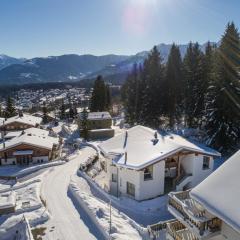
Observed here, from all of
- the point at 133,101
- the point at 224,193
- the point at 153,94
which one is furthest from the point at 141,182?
the point at 133,101

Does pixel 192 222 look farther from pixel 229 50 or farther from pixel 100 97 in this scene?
pixel 100 97

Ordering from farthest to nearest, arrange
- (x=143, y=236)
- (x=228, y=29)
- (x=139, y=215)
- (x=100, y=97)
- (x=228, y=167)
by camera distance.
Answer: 1. (x=100, y=97)
2. (x=228, y=29)
3. (x=139, y=215)
4. (x=143, y=236)
5. (x=228, y=167)

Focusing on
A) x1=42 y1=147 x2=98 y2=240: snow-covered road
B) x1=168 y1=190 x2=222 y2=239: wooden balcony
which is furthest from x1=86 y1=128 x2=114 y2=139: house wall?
x1=168 y1=190 x2=222 y2=239: wooden balcony

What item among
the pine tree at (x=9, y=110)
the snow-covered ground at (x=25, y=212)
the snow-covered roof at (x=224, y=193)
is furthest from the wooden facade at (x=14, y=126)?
the snow-covered roof at (x=224, y=193)

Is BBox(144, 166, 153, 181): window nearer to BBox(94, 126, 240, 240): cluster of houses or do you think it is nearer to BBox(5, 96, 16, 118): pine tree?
BBox(94, 126, 240, 240): cluster of houses

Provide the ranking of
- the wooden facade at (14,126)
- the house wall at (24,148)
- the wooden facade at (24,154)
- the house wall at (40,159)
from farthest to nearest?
the wooden facade at (14,126), the house wall at (40,159), the house wall at (24,148), the wooden facade at (24,154)

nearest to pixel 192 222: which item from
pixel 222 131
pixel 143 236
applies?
pixel 143 236

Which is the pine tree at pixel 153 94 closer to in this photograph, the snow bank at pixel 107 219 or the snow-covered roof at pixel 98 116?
the snow-covered roof at pixel 98 116
